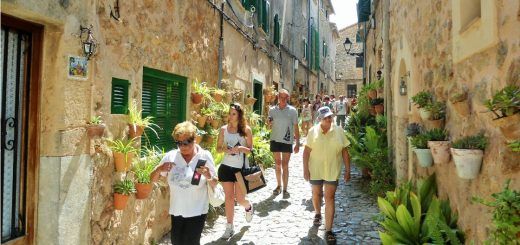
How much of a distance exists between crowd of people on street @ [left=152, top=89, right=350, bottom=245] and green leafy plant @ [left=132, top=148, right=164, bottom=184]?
38cm

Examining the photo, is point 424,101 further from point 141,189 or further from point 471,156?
point 141,189

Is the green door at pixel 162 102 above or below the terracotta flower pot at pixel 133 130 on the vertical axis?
above

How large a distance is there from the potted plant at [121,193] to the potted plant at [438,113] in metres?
2.98

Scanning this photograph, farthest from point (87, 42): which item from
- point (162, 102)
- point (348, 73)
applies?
point (348, 73)

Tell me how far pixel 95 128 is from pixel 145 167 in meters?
1.00

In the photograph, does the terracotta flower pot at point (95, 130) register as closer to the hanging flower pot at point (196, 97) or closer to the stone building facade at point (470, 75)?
the hanging flower pot at point (196, 97)

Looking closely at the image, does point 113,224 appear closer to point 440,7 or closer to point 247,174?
point 247,174

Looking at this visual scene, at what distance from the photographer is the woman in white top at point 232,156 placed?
486cm

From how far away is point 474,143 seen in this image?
2713mm

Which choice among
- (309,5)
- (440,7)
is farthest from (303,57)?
(440,7)

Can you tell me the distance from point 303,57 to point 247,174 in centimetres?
1435

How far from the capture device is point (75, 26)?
3.27 metres

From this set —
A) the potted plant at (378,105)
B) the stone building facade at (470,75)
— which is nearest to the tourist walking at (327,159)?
the stone building facade at (470,75)

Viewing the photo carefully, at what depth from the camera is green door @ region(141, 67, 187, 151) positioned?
491 centimetres
